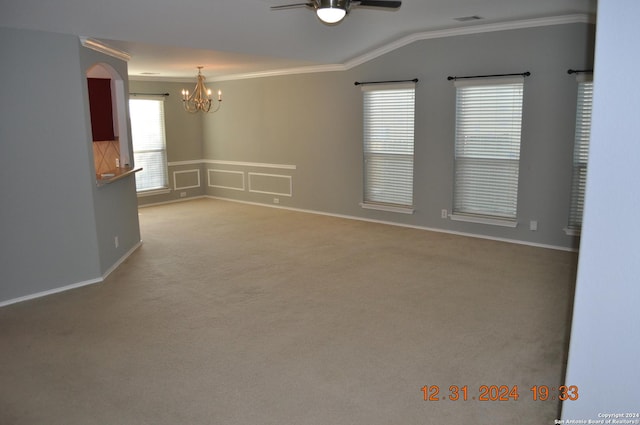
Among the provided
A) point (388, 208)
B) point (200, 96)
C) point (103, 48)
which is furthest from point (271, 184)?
A: point (103, 48)

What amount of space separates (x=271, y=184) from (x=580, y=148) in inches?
→ 202

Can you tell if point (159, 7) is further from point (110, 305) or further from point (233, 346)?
point (233, 346)

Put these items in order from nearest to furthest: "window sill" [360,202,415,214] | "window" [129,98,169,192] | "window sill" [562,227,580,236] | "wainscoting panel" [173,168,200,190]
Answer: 1. "window sill" [562,227,580,236]
2. "window sill" [360,202,415,214]
3. "window" [129,98,169,192]
4. "wainscoting panel" [173,168,200,190]

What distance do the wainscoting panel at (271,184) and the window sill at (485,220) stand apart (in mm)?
3167

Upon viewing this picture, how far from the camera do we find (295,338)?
12.2 feet

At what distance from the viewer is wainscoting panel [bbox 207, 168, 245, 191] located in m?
9.58

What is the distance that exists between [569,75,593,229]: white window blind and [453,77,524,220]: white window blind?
0.64 meters

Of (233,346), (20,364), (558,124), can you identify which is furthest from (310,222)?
(20,364)

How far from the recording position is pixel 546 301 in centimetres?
432

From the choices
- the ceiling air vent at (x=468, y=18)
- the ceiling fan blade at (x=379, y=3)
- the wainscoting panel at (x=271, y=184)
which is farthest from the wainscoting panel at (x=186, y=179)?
the ceiling fan blade at (x=379, y=3)

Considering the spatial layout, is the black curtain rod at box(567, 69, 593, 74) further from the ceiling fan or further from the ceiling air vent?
the ceiling fan

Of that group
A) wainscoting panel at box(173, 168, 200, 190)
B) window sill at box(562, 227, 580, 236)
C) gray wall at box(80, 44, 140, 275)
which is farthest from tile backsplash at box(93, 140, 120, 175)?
window sill at box(562, 227, 580, 236)

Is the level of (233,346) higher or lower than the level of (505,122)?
lower

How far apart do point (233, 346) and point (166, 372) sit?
1.72 ft
